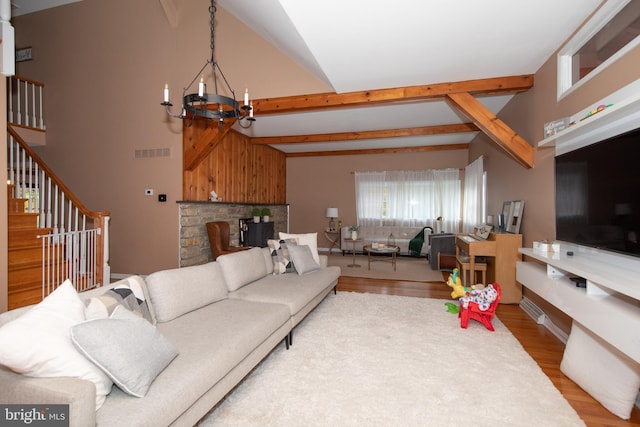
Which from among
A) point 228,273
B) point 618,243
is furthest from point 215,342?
point 618,243

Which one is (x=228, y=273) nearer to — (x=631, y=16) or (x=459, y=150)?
(x=631, y=16)

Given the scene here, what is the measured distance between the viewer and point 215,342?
1.85 meters

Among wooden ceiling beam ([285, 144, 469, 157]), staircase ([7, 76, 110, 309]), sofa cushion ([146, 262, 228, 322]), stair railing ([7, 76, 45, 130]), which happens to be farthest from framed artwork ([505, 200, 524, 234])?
stair railing ([7, 76, 45, 130])

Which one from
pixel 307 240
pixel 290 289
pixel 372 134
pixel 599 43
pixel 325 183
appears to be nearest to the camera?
pixel 599 43

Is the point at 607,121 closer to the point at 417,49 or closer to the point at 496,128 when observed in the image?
the point at 496,128

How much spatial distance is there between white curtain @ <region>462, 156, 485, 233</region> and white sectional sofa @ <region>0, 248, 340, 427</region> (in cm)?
380

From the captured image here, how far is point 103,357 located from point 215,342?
0.66 m

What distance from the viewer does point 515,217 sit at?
13.4ft

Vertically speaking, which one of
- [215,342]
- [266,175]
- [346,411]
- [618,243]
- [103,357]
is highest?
[266,175]

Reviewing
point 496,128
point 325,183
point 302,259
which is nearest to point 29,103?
point 302,259

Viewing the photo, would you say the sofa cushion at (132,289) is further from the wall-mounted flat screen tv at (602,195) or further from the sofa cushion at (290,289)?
the wall-mounted flat screen tv at (602,195)

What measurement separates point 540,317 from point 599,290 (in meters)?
1.47

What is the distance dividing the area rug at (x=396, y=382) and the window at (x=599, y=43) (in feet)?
7.64

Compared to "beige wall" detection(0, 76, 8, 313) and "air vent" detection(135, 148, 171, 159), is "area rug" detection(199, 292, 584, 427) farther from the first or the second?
"air vent" detection(135, 148, 171, 159)
